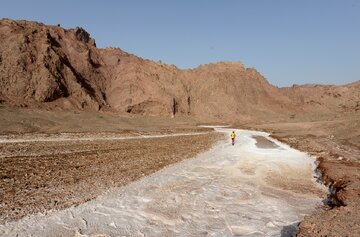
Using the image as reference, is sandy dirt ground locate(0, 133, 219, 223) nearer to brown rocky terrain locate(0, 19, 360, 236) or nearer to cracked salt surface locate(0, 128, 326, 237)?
cracked salt surface locate(0, 128, 326, 237)

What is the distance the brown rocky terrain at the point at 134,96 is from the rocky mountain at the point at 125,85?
8.7 inches

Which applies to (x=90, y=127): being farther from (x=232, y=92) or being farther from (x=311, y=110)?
(x=311, y=110)

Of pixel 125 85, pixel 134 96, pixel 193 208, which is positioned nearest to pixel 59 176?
pixel 193 208

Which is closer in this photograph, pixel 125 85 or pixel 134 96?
pixel 134 96

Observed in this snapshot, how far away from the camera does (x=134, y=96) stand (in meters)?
102

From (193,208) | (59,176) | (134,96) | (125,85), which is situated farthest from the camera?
(125,85)

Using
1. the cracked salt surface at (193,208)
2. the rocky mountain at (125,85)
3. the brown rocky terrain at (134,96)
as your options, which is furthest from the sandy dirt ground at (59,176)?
the rocky mountain at (125,85)

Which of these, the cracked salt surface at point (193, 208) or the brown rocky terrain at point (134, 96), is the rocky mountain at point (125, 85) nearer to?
the brown rocky terrain at point (134, 96)

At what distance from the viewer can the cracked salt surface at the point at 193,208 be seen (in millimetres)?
8828

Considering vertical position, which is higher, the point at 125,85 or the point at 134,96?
the point at 125,85

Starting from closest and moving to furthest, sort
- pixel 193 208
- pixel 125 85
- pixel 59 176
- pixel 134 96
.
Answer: pixel 193 208 → pixel 59 176 → pixel 134 96 → pixel 125 85

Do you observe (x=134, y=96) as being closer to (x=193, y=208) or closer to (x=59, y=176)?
(x=59, y=176)

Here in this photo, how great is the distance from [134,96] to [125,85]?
540 cm

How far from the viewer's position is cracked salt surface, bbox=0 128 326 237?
8.83 m
